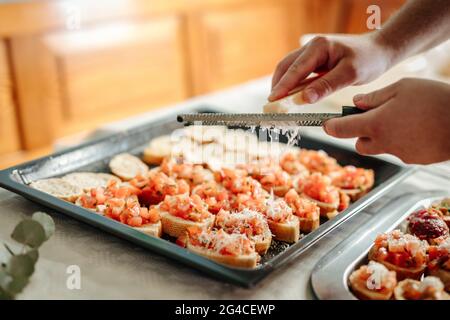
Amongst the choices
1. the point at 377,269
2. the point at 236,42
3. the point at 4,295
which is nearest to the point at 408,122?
the point at 377,269

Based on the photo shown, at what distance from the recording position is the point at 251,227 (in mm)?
1570

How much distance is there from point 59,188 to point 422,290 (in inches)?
46.4

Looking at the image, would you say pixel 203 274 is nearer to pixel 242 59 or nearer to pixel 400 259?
pixel 400 259

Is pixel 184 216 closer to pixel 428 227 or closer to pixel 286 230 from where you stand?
pixel 286 230

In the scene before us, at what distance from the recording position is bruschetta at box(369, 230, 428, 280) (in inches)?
54.9

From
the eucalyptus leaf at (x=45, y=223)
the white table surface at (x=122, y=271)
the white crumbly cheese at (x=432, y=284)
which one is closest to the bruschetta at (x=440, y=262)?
the white crumbly cheese at (x=432, y=284)

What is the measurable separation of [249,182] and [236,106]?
106 centimetres

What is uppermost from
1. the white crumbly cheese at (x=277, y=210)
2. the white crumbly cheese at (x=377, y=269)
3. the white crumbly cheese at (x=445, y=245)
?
the white crumbly cheese at (x=277, y=210)

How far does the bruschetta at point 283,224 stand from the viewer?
164 centimetres

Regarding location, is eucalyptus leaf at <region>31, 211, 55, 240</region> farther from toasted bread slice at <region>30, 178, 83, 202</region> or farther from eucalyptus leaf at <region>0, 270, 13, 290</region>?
toasted bread slice at <region>30, 178, 83, 202</region>

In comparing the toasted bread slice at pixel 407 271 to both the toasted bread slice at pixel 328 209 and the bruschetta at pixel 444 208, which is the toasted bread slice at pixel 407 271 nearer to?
the bruschetta at pixel 444 208

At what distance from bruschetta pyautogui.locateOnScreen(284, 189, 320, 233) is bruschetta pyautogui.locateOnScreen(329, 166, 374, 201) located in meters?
0.25

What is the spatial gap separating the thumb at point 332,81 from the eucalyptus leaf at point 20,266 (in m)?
0.87
